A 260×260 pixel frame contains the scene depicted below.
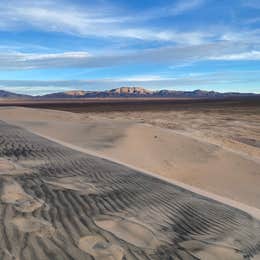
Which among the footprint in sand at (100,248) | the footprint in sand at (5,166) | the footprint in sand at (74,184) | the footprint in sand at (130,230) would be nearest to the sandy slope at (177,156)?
the footprint in sand at (5,166)

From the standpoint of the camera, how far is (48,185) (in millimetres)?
5828

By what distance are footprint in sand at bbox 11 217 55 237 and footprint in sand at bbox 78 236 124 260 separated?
0.34 meters

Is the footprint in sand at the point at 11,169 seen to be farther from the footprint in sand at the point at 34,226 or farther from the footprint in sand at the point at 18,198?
the footprint in sand at the point at 34,226

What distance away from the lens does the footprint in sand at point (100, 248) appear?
11.6 ft

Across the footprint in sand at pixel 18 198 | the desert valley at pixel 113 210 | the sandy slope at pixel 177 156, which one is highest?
the footprint in sand at pixel 18 198

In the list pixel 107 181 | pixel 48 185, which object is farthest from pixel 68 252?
pixel 107 181

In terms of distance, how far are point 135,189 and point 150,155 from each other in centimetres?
583

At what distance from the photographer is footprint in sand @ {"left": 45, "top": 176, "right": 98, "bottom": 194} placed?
5698 millimetres

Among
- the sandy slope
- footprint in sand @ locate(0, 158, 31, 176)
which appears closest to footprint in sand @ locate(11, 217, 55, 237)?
footprint in sand @ locate(0, 158, 31, 176)

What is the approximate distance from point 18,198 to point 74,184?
3.73 ft

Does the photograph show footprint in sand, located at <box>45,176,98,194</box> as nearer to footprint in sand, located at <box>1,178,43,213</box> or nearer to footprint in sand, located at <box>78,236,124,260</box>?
footprint in sand, located at <box>1,178,43,213</box>

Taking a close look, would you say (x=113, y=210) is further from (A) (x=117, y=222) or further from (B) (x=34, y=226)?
(B) (x=34, y=226)

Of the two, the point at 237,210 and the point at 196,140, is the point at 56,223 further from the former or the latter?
the point at 196,140

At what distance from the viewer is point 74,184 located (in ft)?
19.8
